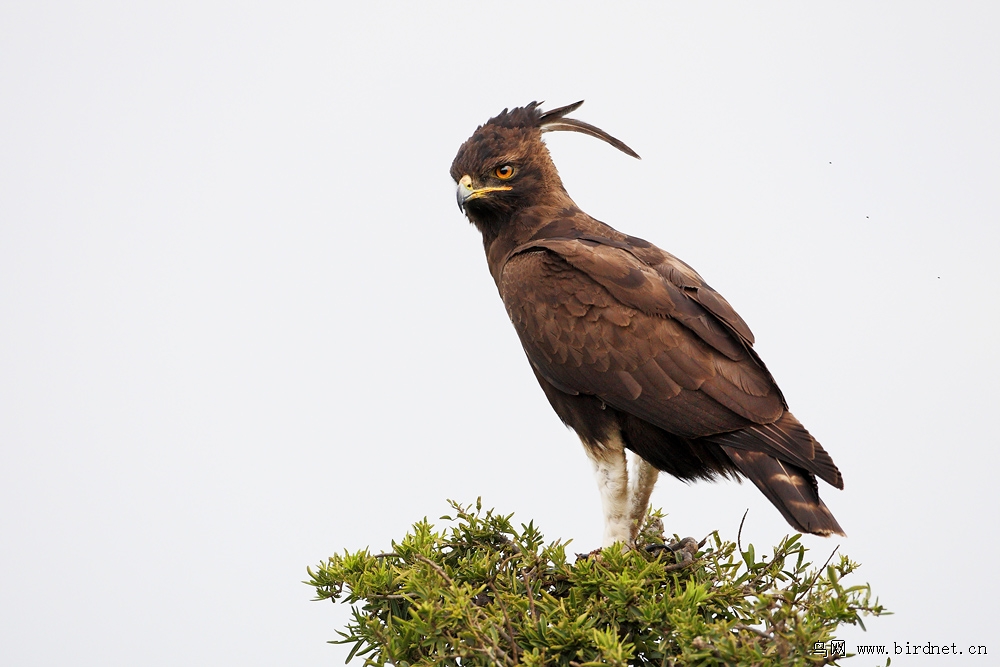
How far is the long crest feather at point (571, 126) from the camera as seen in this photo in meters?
5.36

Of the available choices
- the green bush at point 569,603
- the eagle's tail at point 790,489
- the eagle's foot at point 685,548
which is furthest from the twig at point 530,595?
the eagle's tail at point 790,489

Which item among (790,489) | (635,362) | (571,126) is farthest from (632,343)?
(571,126)

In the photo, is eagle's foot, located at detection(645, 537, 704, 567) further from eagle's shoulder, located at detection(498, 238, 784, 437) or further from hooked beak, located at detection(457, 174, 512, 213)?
hooked beak, located at detection(457, 174, 512, 213)

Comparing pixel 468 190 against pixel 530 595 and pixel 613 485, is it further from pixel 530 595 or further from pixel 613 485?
pixel 530 595

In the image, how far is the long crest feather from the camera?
5355 mm

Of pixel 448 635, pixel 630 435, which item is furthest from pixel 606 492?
pixel 448 635

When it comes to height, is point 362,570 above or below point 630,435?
below

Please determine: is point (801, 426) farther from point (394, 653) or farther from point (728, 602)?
point (394, 653)

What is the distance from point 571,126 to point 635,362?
1.69 m

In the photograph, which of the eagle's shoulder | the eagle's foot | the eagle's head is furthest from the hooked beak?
the eagle's foot

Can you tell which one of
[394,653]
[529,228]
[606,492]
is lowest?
[394,653]

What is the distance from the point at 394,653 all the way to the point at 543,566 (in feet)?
2.40

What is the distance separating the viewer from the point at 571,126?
548 centimetres

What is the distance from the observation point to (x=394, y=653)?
11.9ft
